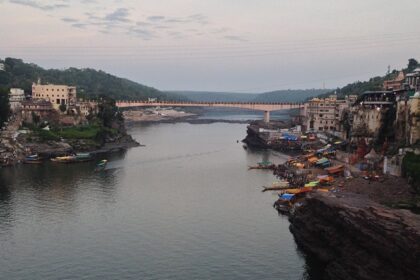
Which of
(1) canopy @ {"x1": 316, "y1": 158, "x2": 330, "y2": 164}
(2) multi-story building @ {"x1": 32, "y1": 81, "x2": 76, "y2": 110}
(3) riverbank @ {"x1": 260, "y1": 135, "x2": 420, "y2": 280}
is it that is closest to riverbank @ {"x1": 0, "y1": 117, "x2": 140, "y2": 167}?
(2) multi-story building @ {"x1": 32, "y1": 81, "x2": 76, "y2": 110}

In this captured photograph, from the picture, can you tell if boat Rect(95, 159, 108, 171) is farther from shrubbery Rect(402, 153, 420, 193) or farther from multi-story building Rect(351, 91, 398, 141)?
shrubbery Rect(402, 153, 420, 193)

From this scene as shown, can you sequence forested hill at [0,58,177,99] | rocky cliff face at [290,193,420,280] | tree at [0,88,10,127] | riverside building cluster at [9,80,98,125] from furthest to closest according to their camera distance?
forested hill at [0,58,177,99], riverside building cluster at [9,80,98,125], tree at [0,88,10,127], rocky cliff face at [290,193,420,280]

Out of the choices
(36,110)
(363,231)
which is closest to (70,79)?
(36,110)

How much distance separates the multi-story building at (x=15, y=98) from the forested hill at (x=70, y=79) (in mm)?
6695

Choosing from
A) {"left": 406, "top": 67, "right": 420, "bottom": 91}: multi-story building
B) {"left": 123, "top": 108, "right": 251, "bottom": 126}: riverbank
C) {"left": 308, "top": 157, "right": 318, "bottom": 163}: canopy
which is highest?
{"left": 406, "top": 67, "right": 420, "bottom": 91}: multi-story building

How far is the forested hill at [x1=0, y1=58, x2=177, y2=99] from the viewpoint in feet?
263

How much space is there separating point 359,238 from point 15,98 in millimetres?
47757

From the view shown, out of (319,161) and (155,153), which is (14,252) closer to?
(319,161)

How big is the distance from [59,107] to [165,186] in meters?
26.7

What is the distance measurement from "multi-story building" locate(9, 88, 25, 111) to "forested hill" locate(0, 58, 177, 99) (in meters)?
6.69

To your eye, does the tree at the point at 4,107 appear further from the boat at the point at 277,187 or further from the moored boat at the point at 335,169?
the moored boat at the point at 335,169

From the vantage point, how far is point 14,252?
20.9 meters

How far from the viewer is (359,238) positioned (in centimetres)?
1703

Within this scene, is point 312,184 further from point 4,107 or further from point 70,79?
point 70,79
